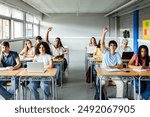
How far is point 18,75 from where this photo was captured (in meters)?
3.54

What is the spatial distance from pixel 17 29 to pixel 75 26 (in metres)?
7.10

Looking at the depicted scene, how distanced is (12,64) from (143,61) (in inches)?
84.5

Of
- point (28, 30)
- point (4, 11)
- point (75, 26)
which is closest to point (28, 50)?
point (4, 11)

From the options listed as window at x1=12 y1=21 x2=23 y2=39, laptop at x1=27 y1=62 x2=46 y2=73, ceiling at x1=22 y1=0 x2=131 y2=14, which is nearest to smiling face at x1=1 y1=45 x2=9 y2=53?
laptop at x1=27 y1=62 x2=46 y2=73

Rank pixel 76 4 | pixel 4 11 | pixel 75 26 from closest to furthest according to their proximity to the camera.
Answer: pixel 4 11, pixel 76 4, pixel 75 26

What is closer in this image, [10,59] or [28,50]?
[10,59]

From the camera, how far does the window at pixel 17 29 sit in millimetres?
10166

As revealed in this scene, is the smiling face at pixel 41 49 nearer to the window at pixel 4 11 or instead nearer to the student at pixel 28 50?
the student at pixel 28 50

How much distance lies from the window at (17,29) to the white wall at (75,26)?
5987 mm

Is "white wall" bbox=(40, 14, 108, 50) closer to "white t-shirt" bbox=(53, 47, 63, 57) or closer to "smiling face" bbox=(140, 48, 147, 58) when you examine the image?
"white t-shirt" bbox=(53, 47, 63, 57)

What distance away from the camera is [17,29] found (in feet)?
36.0

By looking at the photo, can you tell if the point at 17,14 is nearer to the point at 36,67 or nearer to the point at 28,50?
the point at 28,50

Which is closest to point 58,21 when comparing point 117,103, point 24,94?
point 24,94

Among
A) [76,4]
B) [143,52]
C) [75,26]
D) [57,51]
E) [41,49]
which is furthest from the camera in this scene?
[75,26]
